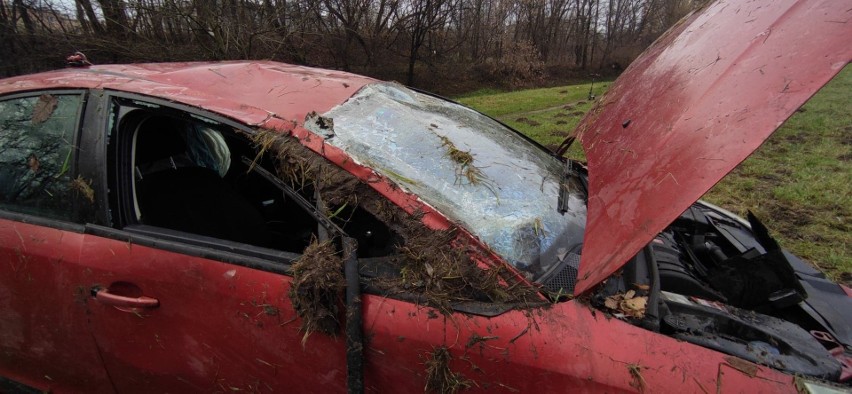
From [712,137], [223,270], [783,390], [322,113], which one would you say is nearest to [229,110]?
[322,113]

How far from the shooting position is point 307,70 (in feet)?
8.53

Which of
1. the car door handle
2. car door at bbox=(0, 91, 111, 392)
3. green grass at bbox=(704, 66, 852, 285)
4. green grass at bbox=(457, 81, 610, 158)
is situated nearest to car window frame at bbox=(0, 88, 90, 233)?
car door at bbox=(0, 91, 111, 392)

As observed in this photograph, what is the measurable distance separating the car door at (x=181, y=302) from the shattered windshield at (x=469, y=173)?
509mm

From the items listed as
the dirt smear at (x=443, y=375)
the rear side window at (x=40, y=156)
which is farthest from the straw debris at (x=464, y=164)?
the rear side window at (x=40, y=156)

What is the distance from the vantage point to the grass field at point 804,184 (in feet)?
13.0

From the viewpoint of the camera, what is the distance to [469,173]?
74.4 inches

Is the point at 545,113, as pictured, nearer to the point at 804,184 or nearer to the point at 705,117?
the point at 804,184

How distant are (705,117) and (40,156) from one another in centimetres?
257

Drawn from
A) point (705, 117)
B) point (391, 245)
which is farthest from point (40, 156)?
point (705, 117)

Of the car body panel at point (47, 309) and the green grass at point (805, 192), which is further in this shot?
the green grass at point (805, 192)

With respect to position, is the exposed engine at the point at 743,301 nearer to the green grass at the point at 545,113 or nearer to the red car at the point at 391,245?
the red car at the point at 391,245

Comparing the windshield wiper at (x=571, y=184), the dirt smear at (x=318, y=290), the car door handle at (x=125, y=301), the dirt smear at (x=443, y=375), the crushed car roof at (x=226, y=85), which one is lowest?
the dirt smear at (x=443, y=375)

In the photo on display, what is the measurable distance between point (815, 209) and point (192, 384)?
565 centimetres

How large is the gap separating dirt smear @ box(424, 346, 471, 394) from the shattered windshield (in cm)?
40
